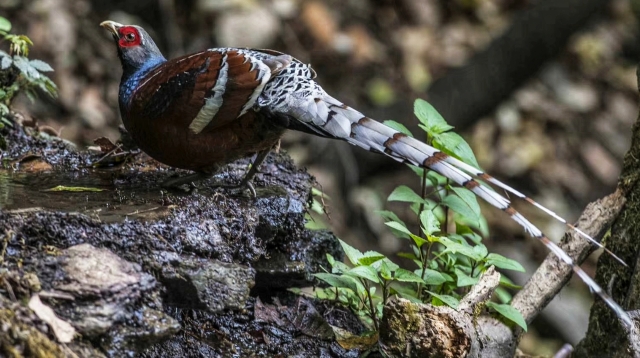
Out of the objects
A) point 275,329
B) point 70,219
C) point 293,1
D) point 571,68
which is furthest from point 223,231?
point 571,68

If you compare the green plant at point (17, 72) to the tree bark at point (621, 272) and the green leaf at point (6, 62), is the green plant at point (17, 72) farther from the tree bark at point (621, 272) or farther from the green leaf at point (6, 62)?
the tree bark at point (621, 272)

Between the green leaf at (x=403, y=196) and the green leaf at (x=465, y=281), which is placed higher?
the green leaf at (x=403, y=196)

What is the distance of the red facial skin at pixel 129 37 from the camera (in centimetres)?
427

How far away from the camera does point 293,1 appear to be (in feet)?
30.6

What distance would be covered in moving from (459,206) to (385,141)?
69 centimetres

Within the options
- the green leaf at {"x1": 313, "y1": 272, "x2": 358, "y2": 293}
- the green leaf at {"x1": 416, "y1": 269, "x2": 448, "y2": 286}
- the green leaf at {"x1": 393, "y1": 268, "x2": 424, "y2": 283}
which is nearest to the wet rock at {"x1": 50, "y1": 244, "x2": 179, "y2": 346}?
the green leaf at {"x1": 313, "y1": 272, "x2": 358, "y2": 293}

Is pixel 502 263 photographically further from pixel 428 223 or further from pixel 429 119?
pixel 429 119

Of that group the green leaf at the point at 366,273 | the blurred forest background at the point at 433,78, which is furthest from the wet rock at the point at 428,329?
the blurred forest background at the point at 433,78

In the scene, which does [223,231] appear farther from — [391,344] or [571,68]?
[571,68]

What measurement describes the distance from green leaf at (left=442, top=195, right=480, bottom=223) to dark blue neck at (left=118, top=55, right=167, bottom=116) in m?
1.73

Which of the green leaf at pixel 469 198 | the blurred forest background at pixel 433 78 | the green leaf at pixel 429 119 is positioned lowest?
the blurred forest background at pixel 433 78

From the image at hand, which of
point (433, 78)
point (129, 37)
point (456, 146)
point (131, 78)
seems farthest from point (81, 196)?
point (433, 78)

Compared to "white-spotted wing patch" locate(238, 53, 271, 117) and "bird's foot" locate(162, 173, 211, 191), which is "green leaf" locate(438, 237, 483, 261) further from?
"bird's foot" locate(162, 173, 211, 191)

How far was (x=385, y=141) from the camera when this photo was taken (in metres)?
3.52
